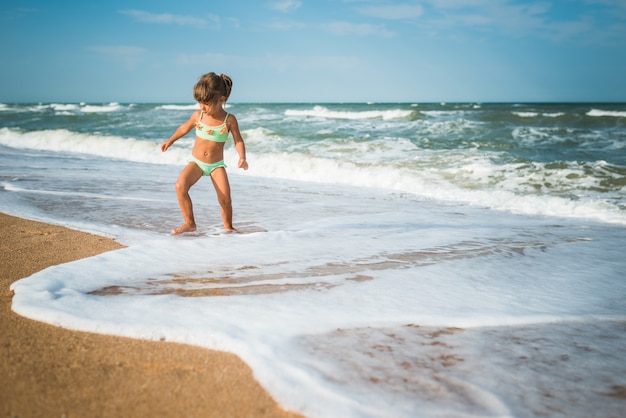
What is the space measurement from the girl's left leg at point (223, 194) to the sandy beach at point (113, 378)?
2.27 meters

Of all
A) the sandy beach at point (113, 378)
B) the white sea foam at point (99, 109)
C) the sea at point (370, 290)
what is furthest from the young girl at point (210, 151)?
the white sea foam at point (99, 109)

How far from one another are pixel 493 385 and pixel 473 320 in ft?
2.13

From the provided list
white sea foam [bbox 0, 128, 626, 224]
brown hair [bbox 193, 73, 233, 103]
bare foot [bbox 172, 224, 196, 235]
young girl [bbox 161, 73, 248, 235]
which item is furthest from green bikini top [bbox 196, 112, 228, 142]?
white sea foam [bbox 0, 128, 626, 224]

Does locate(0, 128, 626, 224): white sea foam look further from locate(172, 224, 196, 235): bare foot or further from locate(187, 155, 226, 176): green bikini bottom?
locate(172, 224, 196, 235): bare foot

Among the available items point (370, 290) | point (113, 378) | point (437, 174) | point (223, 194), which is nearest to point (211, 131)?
point (223, 194)

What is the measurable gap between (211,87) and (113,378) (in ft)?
9.97

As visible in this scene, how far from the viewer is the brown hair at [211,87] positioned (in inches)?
166

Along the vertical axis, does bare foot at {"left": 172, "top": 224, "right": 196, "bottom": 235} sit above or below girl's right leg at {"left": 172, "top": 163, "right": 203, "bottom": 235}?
below

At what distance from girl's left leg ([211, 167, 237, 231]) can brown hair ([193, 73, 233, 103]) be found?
0.67m

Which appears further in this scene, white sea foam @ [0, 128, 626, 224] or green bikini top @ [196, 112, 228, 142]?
white sea foam @ [0, 128, 626, 224]

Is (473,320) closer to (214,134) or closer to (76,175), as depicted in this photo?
(214,134)

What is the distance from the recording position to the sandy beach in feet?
5.10

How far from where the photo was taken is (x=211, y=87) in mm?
4230

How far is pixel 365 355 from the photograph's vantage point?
2.00 metres
